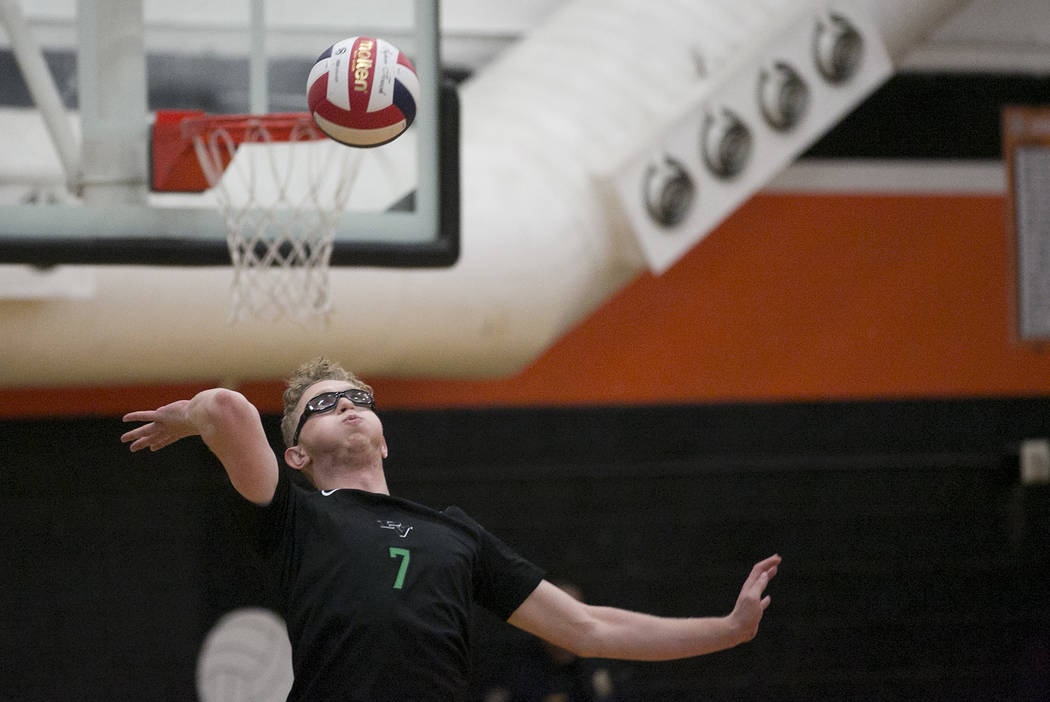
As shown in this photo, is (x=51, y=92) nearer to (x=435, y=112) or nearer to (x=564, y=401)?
(x=435, y=112)

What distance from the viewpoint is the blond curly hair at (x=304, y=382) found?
288cm

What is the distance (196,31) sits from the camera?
4.73m

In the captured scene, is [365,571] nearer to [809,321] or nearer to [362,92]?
[362,92]

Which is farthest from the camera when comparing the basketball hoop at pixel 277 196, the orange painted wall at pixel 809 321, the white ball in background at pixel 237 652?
the orange painted wall at pixel 809 321

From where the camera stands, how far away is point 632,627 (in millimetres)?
2895

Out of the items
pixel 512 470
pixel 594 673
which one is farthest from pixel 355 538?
pixel 512 470

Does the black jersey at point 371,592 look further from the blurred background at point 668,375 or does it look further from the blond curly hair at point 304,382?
the blurred background at point 668,375

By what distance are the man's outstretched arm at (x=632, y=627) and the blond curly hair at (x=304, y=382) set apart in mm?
669

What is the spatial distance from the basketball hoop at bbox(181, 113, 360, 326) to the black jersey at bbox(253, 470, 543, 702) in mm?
1915

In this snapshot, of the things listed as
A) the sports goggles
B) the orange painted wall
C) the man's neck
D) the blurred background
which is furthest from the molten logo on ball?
the orange painted wall

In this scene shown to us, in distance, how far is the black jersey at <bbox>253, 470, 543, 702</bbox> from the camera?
246 cm

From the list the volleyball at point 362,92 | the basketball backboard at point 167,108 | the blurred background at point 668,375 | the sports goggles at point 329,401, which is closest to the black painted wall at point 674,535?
the blurred background at point 668,375

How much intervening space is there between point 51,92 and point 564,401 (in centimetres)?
358

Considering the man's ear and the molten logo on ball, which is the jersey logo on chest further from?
the molten logo on ball
